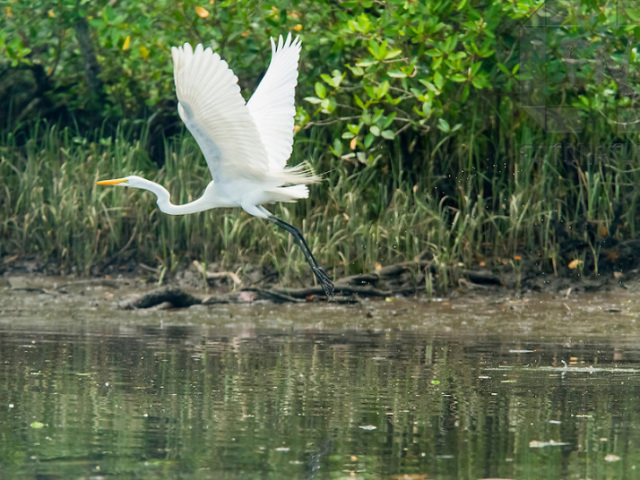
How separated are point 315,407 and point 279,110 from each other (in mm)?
3881

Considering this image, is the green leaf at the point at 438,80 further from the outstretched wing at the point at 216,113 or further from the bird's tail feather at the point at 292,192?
the outstretched wing at the point at 216,113

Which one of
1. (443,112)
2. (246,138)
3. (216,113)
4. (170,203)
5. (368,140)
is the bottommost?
(170,203)

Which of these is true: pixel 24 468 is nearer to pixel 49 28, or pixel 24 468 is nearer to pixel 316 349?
pixel 316 349

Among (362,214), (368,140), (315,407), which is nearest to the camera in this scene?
(315,407)

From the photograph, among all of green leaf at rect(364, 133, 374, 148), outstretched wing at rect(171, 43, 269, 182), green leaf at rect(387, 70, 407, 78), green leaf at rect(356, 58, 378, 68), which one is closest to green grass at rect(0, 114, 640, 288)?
green leaf at rect(364, 133, 374, 148)

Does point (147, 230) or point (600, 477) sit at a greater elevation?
point (147, 230)

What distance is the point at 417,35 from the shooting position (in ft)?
35.0

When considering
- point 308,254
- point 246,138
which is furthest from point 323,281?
point 246,138

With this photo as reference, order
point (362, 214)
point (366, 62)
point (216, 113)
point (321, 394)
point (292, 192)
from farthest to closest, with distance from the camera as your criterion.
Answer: point (362, 214) → point (366, 62) → point (292, 192) → point (216, 113) → point (321, 394)

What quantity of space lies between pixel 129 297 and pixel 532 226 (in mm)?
3982

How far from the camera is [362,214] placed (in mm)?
11578

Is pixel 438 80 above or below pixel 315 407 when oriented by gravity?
above

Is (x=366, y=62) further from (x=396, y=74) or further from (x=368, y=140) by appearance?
(x=368, y=140)

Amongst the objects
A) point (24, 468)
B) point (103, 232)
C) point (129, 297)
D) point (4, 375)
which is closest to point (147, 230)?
point (103, 232)
